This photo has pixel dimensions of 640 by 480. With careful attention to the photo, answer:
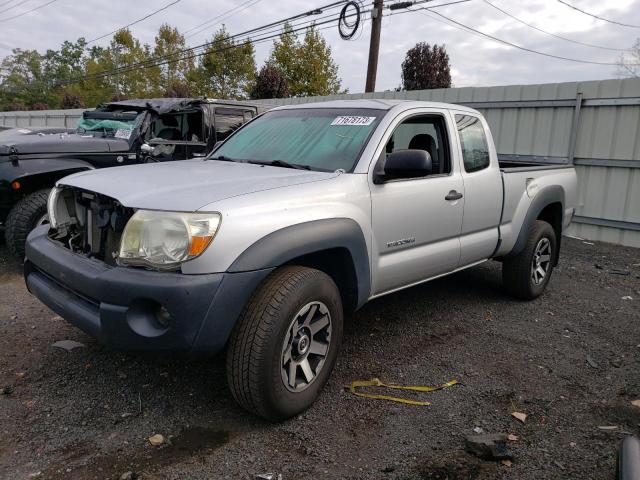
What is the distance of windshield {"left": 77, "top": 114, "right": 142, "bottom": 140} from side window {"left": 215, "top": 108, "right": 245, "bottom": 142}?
1.01 m

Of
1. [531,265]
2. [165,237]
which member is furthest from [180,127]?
[165,237]

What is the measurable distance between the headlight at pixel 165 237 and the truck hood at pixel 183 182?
0.17 ft

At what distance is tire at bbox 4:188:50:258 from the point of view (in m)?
5.33

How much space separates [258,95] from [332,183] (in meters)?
24.5

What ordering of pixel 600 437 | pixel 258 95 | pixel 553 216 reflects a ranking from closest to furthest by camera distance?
pixel 600 437 → pixel 553 216 → pixel 258 95

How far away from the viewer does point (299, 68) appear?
28.4 m

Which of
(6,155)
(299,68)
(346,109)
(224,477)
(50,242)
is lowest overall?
(224,477)

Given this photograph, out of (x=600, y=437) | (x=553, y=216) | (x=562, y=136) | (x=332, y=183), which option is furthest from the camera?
(x=562, y=136)

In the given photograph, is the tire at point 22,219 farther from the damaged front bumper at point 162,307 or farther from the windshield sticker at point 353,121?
the windshield sticker at point 353,121

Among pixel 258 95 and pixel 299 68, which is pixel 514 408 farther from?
pixel 299 68

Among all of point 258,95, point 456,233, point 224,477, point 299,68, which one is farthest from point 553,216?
point 299,68

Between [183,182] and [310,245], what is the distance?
808 mm

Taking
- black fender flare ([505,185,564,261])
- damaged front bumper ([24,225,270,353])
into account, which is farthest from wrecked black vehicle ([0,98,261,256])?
black fender flare ([505,185,564,261])

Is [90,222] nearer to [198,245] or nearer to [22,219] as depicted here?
[198,245]
